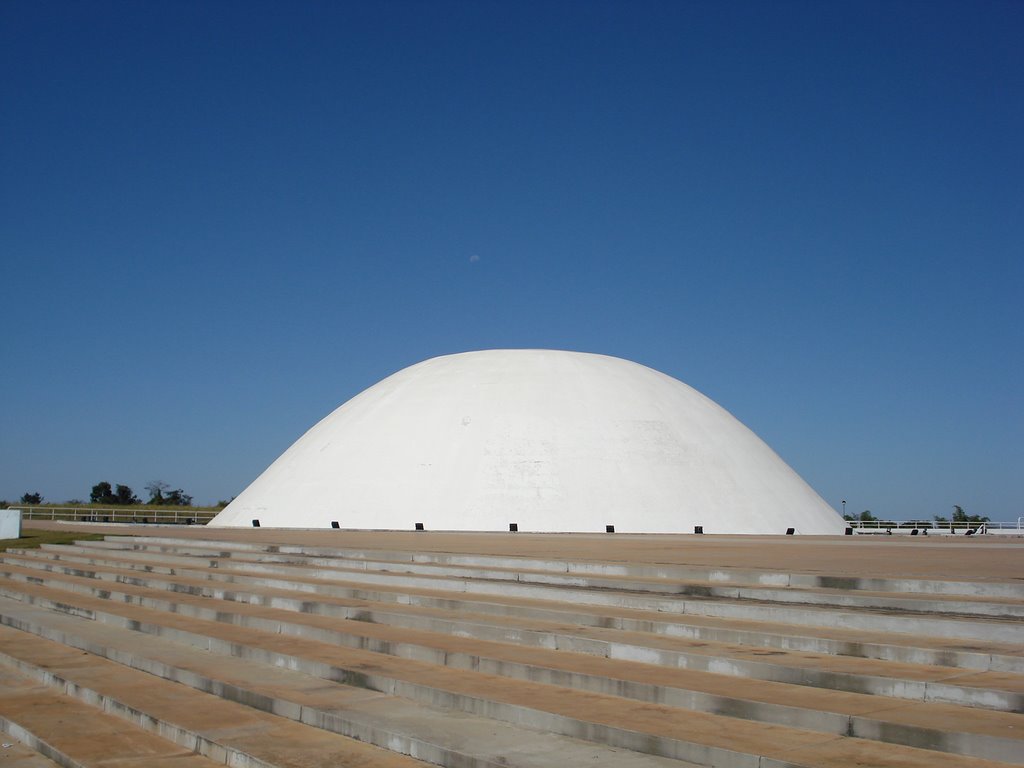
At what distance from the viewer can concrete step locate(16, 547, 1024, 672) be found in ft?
20.1

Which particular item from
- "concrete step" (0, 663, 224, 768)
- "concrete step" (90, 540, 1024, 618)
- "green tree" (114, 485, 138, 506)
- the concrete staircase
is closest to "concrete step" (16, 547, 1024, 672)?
the concrete staircase

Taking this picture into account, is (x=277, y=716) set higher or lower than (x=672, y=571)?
lower

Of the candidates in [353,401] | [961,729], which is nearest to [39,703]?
[961,729]

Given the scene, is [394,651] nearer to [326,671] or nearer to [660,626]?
[326,671]

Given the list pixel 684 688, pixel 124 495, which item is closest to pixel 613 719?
pixel 684 688

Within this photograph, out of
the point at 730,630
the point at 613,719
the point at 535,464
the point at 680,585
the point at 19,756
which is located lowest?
the point at 19,756

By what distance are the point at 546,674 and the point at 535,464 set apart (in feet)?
81.9

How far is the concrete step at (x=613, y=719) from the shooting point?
180 inches

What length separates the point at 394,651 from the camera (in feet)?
25.6

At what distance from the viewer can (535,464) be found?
3152cm

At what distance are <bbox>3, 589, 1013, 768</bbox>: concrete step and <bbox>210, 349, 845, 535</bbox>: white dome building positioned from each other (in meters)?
22.0

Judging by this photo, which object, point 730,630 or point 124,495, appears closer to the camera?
point 730,630

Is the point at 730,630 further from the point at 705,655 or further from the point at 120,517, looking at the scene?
the point at 120,517

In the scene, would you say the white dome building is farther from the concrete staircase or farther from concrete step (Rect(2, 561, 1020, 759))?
concrete step (Rect(2, 561, 1020, 759))
